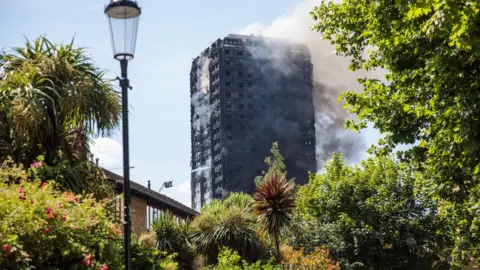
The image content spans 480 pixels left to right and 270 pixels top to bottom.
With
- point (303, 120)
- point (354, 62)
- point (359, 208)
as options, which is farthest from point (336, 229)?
point (303, 120)

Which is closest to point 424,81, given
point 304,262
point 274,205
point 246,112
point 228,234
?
point 274,205

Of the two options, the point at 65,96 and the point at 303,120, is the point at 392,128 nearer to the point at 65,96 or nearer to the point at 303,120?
the point at 65,96

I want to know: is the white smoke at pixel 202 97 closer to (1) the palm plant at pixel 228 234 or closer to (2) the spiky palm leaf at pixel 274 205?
(1) the palm plant at pixel 228 234

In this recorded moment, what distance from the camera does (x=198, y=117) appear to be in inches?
7047

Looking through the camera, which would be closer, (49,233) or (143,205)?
(49,233)

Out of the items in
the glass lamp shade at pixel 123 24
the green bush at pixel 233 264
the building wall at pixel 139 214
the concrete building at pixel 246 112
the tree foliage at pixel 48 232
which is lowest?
the tree foliage at pixel 48 232

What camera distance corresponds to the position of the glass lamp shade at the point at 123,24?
12438 millimetres

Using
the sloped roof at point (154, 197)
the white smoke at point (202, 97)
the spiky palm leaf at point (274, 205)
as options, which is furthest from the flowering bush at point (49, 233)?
the white smoke at point (202, 97)

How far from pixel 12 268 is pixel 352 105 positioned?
13410 mm

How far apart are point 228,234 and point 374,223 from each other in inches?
513

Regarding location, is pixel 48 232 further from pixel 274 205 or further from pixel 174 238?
pixel 174 238

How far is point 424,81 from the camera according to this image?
19.4 metres

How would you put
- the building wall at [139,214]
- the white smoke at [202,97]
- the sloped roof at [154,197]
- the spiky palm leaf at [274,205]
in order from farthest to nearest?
the white smoke at [202,97] → the building wall at [139,214] → the sloped roof at [154,197] → the spiky palm leaf at [274,205]

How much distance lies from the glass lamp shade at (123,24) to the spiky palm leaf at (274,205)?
2045 centimetres
